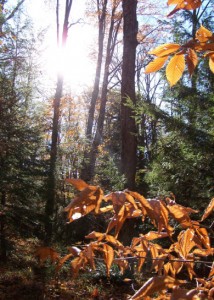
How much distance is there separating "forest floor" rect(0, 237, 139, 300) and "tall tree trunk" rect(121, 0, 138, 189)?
211cm

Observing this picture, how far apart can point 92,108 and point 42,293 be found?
9.98m

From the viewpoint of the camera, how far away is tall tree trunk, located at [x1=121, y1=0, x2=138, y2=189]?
618 cm

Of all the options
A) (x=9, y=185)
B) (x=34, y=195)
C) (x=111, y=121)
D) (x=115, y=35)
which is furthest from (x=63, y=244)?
(x=111, y=121)

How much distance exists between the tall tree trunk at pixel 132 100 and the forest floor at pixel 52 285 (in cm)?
211

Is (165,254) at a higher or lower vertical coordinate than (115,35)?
lower

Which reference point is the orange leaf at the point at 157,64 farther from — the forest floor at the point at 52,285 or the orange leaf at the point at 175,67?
the forest floor at the point at 52,285


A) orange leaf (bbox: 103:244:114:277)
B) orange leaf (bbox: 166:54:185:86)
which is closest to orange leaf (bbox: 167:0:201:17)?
orange leaf (bbox: 166:54:185:86)

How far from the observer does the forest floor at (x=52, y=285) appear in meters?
5.61

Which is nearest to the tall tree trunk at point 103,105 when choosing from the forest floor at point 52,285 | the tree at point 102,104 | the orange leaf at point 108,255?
the tree at point 102,104

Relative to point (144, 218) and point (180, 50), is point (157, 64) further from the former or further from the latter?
point (144, 218)

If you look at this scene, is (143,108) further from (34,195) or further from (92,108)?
(92,108)

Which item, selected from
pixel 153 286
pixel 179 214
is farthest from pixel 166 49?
pixel 153 286

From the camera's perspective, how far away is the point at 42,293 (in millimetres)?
5645

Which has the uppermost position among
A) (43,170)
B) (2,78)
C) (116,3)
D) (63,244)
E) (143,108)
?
(116,3)
